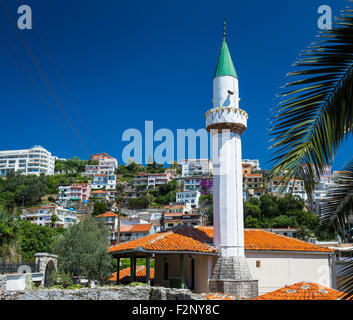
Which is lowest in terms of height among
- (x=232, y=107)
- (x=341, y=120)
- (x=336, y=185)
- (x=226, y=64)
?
(x=336, y=185)

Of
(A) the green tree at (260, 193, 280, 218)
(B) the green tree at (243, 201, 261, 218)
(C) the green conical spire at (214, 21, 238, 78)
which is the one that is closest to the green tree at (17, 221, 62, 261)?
(B) the green tree at (243, 201, 261, 218)

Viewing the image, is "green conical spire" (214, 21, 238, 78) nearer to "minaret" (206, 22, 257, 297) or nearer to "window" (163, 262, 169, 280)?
"minaret" (206, 22, 257, 297)

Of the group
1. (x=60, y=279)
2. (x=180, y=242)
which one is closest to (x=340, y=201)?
(x=180, y=242)

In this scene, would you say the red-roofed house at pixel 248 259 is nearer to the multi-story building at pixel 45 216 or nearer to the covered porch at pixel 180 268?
the covered porch at pixel 180 268

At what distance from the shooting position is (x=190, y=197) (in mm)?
92562

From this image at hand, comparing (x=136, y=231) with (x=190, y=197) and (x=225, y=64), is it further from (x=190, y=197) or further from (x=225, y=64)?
(x=225, y=64)

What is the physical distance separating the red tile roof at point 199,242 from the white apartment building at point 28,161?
11337 centimetres

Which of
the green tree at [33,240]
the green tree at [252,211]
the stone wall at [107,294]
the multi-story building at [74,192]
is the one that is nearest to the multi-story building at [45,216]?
the multi-story building at [74,192]

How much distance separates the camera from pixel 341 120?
313cm
